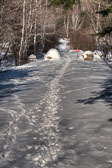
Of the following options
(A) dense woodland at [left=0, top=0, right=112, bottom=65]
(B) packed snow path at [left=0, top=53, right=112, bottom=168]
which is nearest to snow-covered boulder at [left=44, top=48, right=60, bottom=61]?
(A) dense woodland at [left=0, top=0, right=112, bottom=65]

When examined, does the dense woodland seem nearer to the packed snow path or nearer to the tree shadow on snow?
the tree shadow on snow

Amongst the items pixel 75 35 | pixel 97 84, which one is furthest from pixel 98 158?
pixel 75 35

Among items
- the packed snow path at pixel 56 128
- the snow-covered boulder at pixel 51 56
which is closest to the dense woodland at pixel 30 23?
the snow-covered boulder at pixel 51 56

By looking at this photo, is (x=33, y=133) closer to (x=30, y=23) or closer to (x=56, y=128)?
(x=56, y=128)

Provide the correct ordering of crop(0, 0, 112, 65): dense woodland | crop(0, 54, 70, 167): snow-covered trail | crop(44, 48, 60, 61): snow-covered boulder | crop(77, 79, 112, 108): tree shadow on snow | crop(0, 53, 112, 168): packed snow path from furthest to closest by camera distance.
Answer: crop(44, 48, 60, 61): snow-covered boulder → crop(0, 0, 112, 65): dense woodland → crop(77, 79, 112, 108): tree shadow on snow → crop(0, 54, 70, 167): snow-covered trail → crop(0, 53, 112, 168): packed snow path

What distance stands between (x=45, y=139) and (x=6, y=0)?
16.8m

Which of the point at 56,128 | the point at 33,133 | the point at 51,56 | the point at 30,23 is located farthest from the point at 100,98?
the point at 51,56

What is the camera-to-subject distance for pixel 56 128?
705cm

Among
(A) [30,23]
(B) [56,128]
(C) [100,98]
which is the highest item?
(A) [30,23]

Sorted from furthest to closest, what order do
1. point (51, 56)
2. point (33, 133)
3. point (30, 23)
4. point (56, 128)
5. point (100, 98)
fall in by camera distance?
point (51, 56) < point (30, 23) < point (100, 98) < point (56, 128) < point (33, 133)

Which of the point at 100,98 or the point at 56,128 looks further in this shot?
the point at 100,98

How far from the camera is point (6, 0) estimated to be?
21.7 meters

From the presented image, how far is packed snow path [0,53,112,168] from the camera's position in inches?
207

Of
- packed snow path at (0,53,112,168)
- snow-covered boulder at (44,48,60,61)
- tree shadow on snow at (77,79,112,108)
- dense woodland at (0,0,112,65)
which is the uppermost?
dense woodland at (0,0,112,65)
